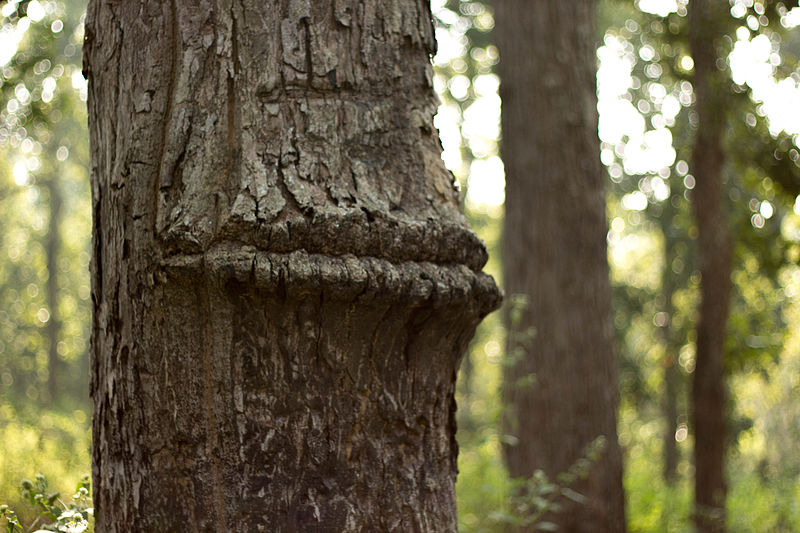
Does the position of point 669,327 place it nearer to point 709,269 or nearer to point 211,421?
point 709,269

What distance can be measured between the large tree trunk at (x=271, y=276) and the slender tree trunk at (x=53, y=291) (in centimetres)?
2760

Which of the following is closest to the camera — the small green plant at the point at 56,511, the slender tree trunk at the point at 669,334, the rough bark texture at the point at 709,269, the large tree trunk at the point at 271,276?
the large tree trunk at the point at 271,276

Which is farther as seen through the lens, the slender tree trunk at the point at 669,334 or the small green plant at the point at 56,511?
the slender tree trunk at the point at 669,334

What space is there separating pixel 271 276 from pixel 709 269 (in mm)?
5969

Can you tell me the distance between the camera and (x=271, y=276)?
1.36 m

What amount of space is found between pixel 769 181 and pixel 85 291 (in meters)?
33.3

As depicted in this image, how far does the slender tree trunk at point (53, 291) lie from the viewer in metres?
26.6

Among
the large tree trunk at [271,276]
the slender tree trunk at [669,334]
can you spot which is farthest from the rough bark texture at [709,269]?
the slender tree trunk at [669,334]

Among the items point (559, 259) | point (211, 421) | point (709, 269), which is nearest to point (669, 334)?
point (709, 269)

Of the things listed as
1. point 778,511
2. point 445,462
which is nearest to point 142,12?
point 445,462

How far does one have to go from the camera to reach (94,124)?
5.54 ft

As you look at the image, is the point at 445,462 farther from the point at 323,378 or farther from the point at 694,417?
the point at 694,417

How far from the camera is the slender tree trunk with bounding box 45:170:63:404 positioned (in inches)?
1047

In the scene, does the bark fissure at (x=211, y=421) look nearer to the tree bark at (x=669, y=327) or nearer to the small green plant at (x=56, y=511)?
the small green plant at (x=56, y=511)
